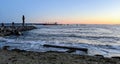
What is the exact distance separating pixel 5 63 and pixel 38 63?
66.0 inches

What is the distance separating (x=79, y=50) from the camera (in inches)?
679

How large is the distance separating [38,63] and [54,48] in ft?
25.1

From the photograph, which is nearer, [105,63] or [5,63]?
[5,63]

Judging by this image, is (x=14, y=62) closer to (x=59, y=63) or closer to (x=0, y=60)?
(x=0, y=60)

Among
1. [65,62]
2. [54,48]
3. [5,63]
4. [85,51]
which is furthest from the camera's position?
[54,48]

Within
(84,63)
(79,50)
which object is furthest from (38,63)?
(79,50)

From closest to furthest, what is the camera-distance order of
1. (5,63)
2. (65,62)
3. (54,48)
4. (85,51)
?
(5,63) → (65,62) → (85,51) → (54,48)

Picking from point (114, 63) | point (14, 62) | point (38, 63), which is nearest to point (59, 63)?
point (38, 63)

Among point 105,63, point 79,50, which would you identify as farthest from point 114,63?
point 79,50

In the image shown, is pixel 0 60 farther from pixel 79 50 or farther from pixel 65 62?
pixel 79 50

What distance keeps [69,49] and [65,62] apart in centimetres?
602

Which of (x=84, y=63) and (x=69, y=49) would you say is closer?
(x=84, y=63)

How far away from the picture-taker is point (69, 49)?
17562mm

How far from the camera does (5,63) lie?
35.6 ft
